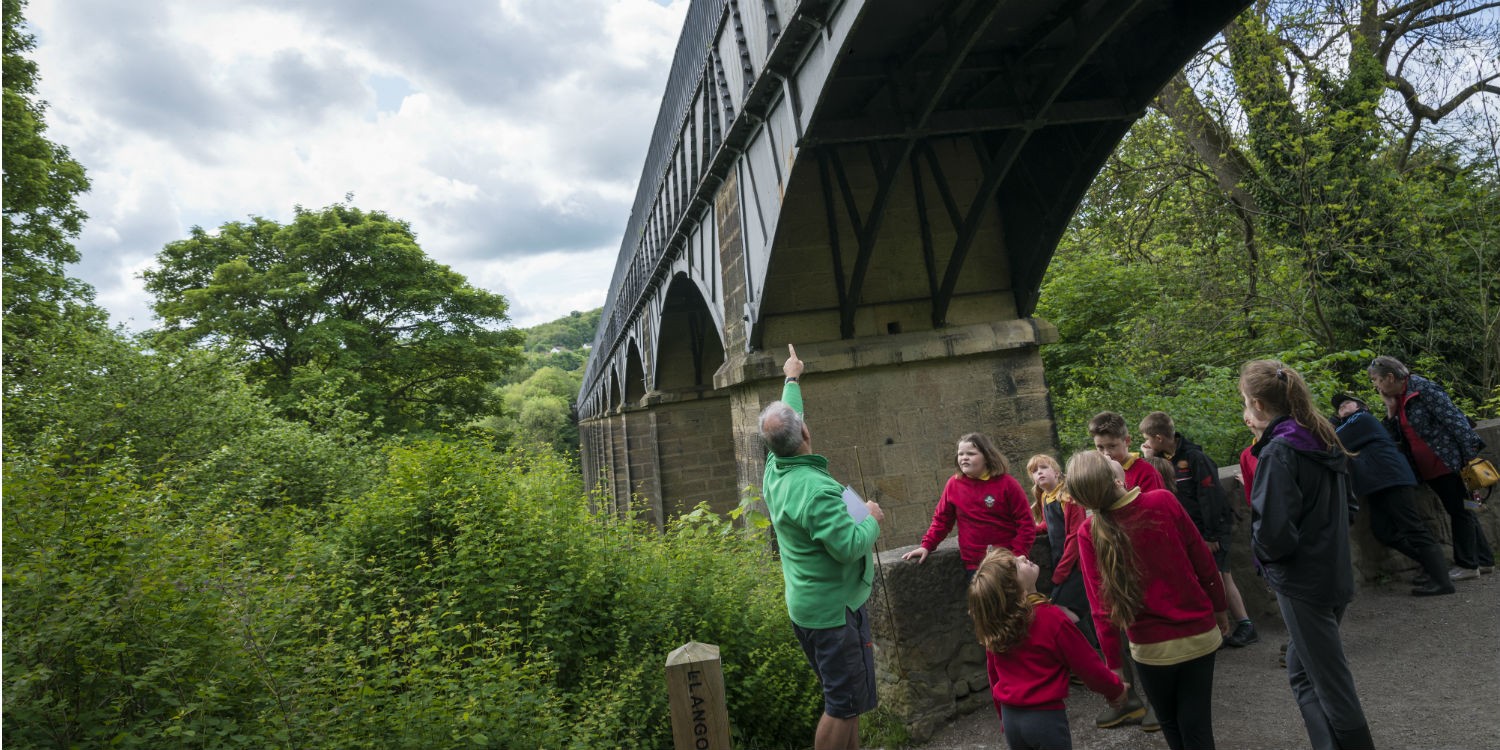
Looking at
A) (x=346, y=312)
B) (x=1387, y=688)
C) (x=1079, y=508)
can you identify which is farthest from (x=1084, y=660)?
(x=346, y=312)

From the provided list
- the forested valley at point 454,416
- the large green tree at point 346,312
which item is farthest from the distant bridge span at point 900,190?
the large green tree at point 346,312

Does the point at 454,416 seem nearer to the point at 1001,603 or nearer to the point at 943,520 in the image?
the point at 943,520

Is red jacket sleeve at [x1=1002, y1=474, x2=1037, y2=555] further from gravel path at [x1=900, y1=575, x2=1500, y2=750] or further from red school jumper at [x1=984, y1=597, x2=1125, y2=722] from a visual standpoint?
red school jumper at [x1=984, y1=597, x2=1125, y2=722]

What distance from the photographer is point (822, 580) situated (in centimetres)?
327

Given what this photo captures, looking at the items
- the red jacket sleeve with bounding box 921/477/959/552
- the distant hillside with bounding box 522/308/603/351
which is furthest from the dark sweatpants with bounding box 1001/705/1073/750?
the distant hillside with bounding box 522/308/603/351

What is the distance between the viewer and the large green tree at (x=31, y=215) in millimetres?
12031

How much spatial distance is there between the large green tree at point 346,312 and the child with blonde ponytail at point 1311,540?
770 inches

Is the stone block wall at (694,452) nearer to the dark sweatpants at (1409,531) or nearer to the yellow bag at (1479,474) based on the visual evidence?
the dark sweatpants at (1409,531)

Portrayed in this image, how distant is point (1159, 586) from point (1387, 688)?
83.0 inches

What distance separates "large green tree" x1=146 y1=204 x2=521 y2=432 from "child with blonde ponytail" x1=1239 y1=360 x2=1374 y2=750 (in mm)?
19565

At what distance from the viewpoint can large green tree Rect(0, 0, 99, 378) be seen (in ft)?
39.5

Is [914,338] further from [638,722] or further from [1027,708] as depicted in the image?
[1027,708]

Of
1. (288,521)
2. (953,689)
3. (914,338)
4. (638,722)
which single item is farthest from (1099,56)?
(288,521)

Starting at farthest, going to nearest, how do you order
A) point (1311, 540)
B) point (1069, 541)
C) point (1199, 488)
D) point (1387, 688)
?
point (1199, 488), point (1387, 688), point (1069, 541), point (1311, 540)
